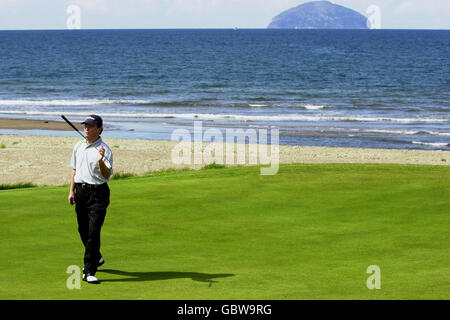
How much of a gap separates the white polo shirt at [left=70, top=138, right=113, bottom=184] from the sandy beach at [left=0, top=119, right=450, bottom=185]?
56.2 ft

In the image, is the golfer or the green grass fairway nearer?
the green grass fairway

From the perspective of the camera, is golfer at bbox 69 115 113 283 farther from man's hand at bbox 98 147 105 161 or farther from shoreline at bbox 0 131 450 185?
shoreline at bbox 0 131 450 185

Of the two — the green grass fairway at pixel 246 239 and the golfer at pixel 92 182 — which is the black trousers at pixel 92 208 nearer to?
the golfer at pixel 92 182

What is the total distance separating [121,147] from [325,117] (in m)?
18.2

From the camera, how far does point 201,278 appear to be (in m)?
8.45

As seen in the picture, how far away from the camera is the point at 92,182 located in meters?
8.49

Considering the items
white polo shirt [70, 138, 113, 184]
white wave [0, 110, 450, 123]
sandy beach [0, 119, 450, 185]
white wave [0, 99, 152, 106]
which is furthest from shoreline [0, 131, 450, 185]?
white wave [0, 99, 152, 106]

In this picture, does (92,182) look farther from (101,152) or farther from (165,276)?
(165,276)

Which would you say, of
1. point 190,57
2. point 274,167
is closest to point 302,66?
point 190,57

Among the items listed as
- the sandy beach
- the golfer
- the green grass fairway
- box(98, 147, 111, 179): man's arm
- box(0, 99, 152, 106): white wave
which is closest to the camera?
the green grass fairway

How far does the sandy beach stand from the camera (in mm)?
27719

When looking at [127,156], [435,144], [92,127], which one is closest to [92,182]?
[92,127]

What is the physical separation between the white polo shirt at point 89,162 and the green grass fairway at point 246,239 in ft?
3.69
